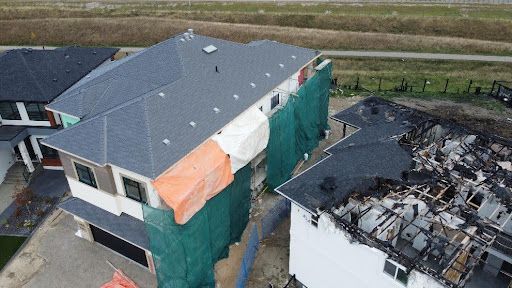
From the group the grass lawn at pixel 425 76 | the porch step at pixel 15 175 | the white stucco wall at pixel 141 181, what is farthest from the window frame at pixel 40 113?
the grass lawn at pixel 425 76

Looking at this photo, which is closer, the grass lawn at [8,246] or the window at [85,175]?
the window at [85,175]

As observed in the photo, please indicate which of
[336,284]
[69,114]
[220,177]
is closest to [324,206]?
[336,284]

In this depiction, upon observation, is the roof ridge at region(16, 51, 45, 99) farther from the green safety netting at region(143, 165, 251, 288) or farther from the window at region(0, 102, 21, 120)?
the green safety netting at region(143, 165, 251, 288)

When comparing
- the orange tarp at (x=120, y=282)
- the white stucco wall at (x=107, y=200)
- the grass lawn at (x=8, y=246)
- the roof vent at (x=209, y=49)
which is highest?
the roof vent at (x=209, y=49)

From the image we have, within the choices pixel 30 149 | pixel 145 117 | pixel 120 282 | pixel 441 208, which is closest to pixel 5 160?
pixel 30 149

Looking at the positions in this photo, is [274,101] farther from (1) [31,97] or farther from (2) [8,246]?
(2) [8,246]

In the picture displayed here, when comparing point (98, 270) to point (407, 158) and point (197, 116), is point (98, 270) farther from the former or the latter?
point (407, 158)

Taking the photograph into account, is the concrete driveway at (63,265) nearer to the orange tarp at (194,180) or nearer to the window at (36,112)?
the orange tarp at (194,180)

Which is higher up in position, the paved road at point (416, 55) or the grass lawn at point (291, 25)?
the grass lawn at point (291, 25)
